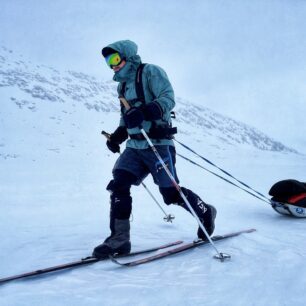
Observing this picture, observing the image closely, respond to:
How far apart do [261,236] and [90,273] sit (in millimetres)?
2111

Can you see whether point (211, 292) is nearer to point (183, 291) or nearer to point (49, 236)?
point (183, 291)

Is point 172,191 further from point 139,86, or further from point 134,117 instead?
point 139,86

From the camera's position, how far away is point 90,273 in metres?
2.67

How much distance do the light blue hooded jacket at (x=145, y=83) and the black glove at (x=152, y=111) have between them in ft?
0.36

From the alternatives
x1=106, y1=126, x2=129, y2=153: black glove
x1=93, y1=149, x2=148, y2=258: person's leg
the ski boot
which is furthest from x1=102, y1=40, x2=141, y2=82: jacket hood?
the ski boot

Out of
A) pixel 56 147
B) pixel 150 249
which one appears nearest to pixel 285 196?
pixel 150 249

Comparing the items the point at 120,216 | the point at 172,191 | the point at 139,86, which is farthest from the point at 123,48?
the point at 120,216

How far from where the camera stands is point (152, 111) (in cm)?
321

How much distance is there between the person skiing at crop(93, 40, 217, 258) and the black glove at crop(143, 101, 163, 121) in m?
0.02

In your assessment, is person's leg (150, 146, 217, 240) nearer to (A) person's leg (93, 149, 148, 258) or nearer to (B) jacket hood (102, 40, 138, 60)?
(A) person's leg (93, 149, 148, 258)

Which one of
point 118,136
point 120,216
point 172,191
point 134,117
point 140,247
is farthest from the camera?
point 118,136

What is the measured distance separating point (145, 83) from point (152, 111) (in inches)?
16.8

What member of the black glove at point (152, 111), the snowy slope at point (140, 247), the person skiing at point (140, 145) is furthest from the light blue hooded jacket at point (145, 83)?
the snowy slope at point (140, 247)

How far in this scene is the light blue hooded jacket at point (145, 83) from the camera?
3.41 metres
